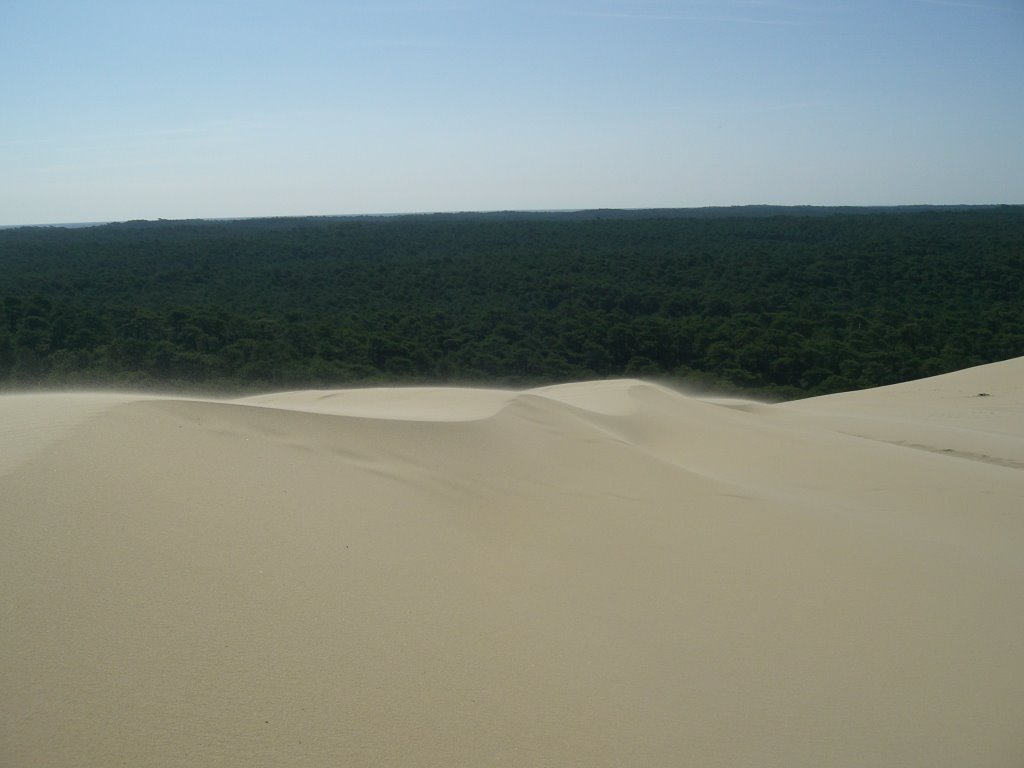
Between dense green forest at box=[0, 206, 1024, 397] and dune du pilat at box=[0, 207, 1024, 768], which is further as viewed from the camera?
dense green forest at box=[0, 206, 1024, 397]

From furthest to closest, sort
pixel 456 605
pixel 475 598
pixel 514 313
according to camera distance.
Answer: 1. pixel 514 313
2. pixel 475 598
3. pixel 456 605

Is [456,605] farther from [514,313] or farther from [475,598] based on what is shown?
[514,313]

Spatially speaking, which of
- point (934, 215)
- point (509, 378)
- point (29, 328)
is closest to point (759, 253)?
point (509, 378)

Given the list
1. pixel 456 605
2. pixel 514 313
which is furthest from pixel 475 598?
pixel 514 313

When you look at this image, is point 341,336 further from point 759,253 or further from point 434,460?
point 759,253

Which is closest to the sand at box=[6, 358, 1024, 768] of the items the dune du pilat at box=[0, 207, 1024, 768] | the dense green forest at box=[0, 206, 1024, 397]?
the dune du pilat at box=[0, 207, 1024, 768]

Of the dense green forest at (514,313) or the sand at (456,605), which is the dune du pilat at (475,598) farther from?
the dense green forest at (514,313)

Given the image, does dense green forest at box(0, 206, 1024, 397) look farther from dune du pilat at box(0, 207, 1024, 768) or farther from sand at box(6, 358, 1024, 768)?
sand at box(6, 358, 1024, 768)

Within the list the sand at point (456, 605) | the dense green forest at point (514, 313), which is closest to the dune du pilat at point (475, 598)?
the sand at point (456, 605)
